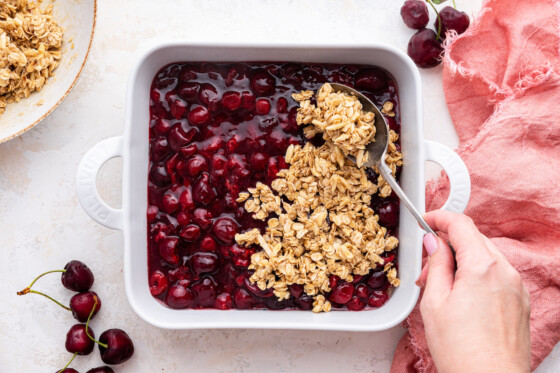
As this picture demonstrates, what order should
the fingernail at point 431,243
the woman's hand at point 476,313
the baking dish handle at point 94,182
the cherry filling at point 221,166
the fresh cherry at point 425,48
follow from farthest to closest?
the fresh cherry at point 425,48 < the cherry filling at point 221,166 < the baking dish handle at point 94,182 < the fingernail at point 431,243 < the woman's hand at point 476,313

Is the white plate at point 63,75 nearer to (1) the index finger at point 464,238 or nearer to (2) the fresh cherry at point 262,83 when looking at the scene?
(2) the fresh cherry at point 262,83

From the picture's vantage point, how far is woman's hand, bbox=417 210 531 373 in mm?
961

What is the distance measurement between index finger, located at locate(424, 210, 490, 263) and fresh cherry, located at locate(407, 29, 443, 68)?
1.74 feet

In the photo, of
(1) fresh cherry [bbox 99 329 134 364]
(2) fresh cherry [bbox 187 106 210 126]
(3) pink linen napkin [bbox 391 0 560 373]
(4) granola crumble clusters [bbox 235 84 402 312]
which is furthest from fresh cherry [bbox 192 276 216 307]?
(3) pink linen napkin [bbox 391 0 560 373]

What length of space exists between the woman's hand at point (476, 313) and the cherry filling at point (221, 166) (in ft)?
1.14

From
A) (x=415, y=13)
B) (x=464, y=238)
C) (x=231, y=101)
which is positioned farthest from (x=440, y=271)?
(x=415, y=13)

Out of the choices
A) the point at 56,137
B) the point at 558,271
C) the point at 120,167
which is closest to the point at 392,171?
the point at 558,271

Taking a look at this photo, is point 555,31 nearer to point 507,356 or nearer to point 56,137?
point 507,356

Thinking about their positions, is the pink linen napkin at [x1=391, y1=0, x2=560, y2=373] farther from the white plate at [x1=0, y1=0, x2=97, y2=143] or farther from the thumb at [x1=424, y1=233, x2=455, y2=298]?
the white plate at [x1=0, y1=0, x2=97, y2=143]

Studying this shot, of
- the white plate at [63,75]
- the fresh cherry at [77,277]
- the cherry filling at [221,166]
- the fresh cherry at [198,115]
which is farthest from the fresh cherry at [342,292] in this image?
the white plate at [63,75]

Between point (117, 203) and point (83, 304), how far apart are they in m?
0.27

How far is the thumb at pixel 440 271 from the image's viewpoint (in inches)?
39.2

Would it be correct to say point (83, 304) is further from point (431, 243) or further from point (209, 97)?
point (431, 243)

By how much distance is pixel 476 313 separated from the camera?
963mm
